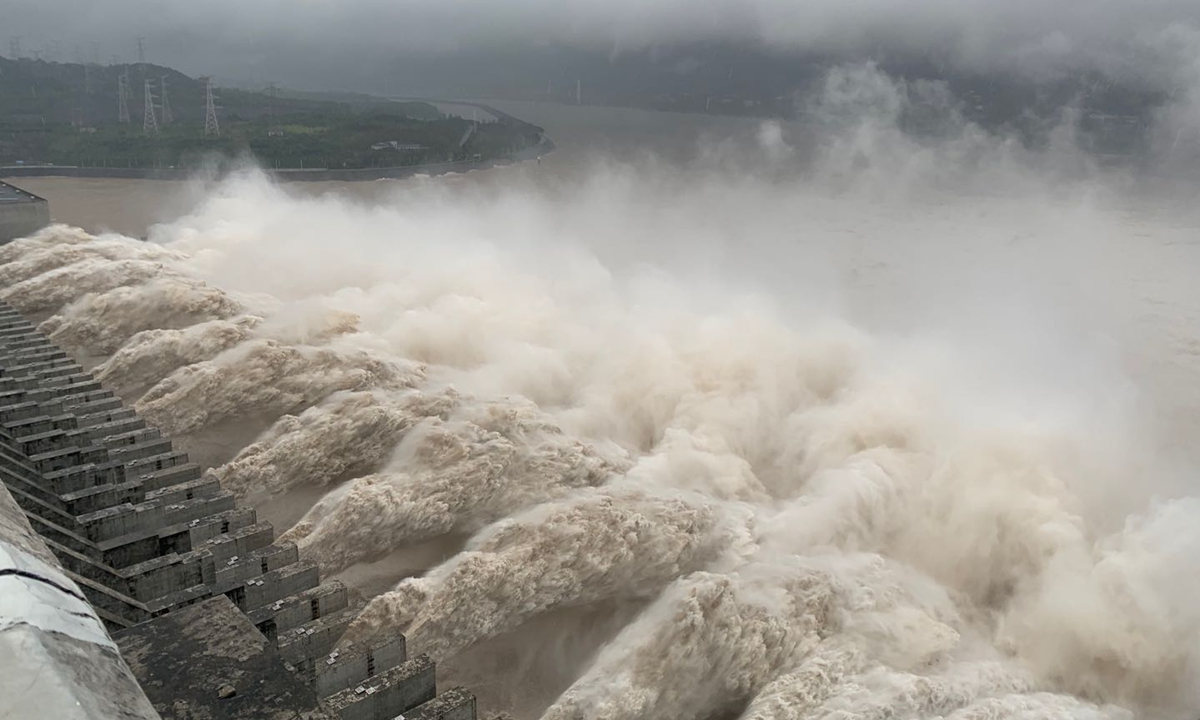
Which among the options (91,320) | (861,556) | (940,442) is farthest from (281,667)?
(91,320)

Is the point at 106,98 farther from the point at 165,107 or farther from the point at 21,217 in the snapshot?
the point at 21,217

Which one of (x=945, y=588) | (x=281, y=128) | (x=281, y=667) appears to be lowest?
(x=945, y=588)

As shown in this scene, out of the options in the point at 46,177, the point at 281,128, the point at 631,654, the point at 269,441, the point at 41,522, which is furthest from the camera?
the point at 281,128

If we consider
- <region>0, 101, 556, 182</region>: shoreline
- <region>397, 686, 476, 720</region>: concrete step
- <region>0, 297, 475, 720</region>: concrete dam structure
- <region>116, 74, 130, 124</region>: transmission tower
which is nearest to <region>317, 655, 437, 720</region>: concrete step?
<region>0, 297, 475, 720</region>: concrete dam structure

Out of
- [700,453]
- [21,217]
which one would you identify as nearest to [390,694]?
[700,453]

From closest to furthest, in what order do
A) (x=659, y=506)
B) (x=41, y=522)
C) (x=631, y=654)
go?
(x=41, y=522)
(x=631, y=654)
(x=659, y=506)

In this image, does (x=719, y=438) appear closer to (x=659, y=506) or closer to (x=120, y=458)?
(x=659, y=506)

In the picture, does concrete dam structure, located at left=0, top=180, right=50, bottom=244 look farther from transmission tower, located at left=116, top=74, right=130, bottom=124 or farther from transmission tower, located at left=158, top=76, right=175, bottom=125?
transmission tower, located at left=116, top=74, right=130, bottom=124
